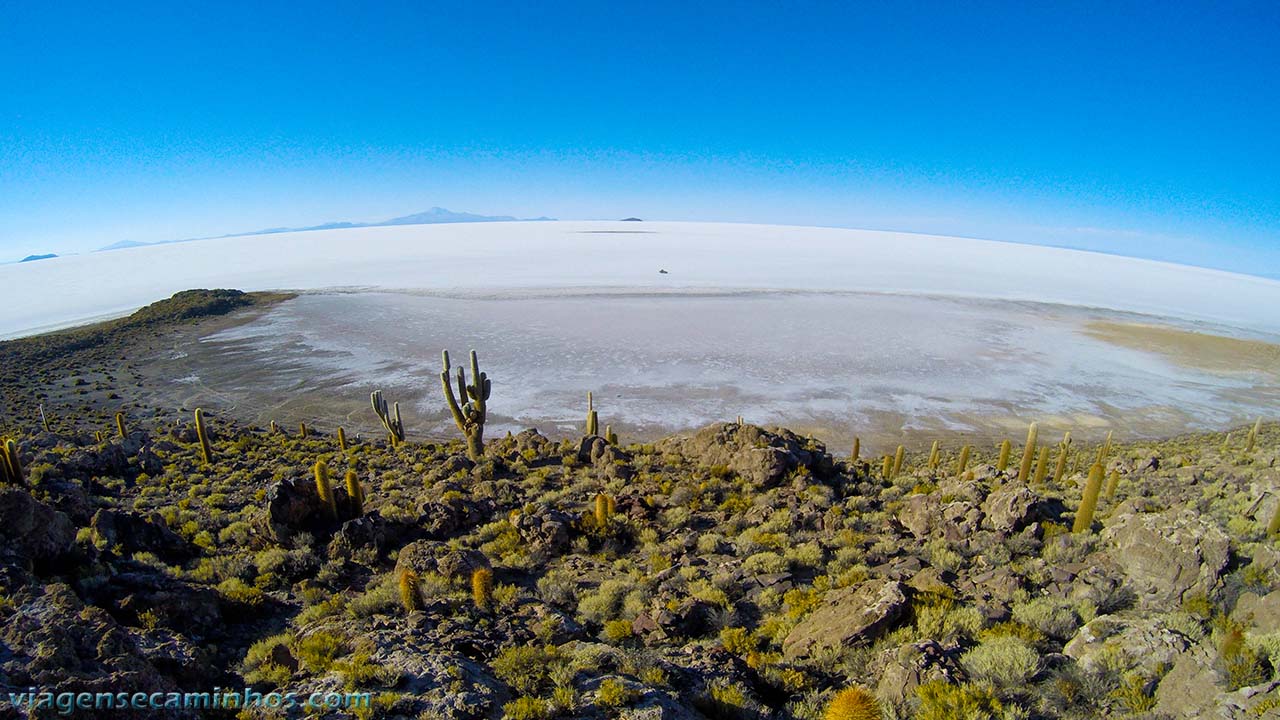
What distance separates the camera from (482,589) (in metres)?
6.62

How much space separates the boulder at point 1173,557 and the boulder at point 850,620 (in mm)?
2457

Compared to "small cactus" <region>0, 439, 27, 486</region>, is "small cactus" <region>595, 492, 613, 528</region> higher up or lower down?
lower down

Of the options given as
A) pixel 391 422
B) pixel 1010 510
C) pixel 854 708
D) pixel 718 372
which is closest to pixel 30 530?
pixel 854 708

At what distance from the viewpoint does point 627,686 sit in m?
4.39

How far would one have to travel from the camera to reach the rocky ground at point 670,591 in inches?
169

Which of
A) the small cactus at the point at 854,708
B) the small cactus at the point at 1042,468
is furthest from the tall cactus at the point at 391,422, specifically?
the small cactus at the point at 1042,468

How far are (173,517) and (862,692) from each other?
11.8 meters

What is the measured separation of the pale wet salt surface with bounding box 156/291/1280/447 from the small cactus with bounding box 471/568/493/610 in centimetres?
1375

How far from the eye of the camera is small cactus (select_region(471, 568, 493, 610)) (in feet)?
21.4

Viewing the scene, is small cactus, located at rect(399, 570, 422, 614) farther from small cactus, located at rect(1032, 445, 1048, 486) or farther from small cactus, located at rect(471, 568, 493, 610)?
small cactus, located at rect(1032, 445, 1048, 486)

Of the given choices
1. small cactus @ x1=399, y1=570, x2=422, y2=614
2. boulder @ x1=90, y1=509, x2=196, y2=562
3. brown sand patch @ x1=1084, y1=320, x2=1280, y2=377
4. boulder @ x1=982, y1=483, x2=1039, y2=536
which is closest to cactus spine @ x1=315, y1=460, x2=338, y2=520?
boulder @ x1=90, y1=509, x2=196, y2=562

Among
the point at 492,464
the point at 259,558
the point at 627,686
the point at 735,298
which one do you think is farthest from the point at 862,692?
the point at 735,298

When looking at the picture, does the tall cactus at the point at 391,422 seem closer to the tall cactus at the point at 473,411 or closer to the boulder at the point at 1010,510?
the tall cactus at the point at 473,411

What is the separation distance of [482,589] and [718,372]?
74.7 ft
